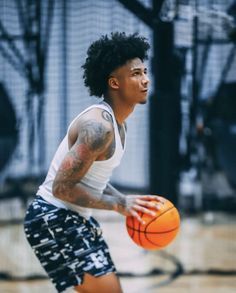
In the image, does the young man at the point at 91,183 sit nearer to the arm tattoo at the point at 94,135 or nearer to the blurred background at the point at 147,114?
the arm tattoo at the point at 94,135

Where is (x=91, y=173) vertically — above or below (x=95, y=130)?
below

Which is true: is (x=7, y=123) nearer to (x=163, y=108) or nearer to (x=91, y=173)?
(x=163, y=108)

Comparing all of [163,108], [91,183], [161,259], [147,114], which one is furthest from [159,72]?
[91,183]

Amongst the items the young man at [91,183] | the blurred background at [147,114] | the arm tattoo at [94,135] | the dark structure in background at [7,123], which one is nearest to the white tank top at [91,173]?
the young man at [91,183]

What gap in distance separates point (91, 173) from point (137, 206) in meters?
0.30

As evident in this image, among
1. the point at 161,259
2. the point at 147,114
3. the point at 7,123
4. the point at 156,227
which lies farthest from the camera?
the point at 7,123

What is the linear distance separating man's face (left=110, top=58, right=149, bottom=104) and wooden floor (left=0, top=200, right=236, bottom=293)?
2.54 metres

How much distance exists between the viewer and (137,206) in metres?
3.38

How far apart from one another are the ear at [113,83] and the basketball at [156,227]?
24.5 inches

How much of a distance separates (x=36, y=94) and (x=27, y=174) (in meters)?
1.03

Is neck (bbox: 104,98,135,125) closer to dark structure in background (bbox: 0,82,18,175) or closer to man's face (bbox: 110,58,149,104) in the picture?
man's face (bbox: 110,58,149,104)

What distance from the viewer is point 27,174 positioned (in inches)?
317

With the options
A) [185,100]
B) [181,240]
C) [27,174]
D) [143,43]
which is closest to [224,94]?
[185,100]

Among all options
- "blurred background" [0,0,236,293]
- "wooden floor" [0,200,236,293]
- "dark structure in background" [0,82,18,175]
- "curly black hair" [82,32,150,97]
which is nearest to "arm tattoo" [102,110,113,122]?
"curly black hair" [82,32,150,97]
